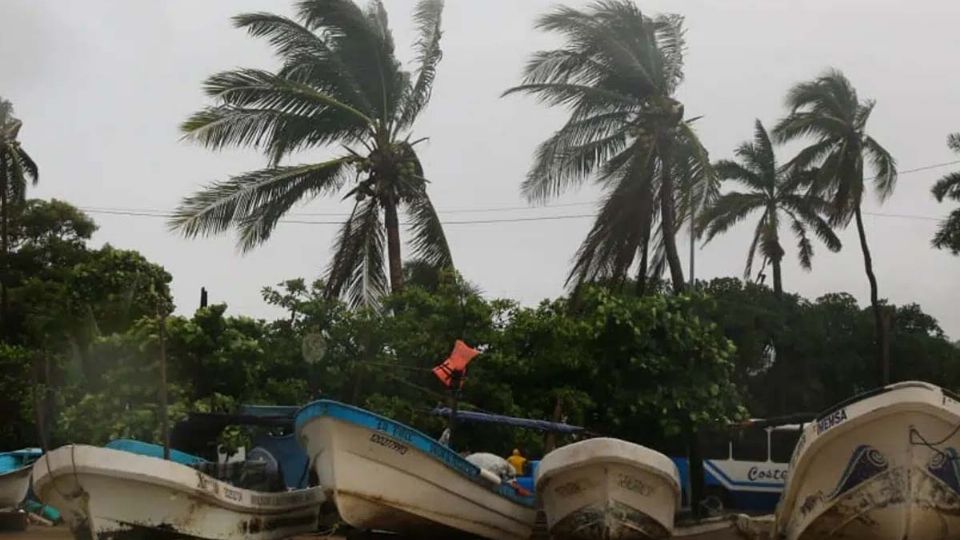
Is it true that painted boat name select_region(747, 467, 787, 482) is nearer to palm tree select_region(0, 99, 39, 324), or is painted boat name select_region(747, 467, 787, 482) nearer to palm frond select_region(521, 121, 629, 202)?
palm frond select_region(521, 121, 629, 202)

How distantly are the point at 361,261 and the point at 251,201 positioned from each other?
230 centimetres

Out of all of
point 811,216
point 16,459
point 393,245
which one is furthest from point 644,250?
point 811,216

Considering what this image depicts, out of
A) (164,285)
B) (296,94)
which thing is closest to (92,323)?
(164,285)

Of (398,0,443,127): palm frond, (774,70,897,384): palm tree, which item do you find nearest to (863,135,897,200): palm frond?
(774,70,897,384): palm tree

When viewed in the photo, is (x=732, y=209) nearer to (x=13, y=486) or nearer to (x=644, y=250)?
(x=644, y=250)

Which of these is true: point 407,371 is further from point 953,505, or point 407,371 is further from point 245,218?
point 953,505

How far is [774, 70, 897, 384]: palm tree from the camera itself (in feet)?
86.3

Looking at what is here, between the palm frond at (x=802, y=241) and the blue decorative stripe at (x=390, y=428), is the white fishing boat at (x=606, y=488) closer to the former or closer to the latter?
the blue decorative stripe at (x=390, y=428)

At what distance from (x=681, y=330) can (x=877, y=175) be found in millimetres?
11306

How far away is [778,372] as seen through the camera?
1211 inches

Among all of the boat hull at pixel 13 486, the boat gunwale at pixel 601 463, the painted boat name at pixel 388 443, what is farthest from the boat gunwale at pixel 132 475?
the boat hull at pixel 13 486

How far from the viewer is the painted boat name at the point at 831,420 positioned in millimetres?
10586

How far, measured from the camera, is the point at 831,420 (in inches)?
422

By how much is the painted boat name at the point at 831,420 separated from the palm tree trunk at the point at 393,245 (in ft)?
33.5
